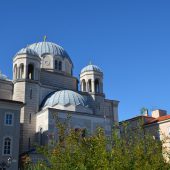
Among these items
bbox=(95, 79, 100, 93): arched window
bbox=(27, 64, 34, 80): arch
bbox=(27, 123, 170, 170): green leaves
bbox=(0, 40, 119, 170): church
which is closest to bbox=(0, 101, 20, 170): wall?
bbox=(0, 40, 119, 170): church

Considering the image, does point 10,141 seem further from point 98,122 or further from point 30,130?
point 98,122

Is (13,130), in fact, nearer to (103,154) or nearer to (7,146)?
(7,146)

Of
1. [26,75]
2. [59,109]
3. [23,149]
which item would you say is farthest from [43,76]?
[23,149]

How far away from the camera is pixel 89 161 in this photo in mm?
12336

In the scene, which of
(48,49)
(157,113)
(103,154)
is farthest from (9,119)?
(157,113)

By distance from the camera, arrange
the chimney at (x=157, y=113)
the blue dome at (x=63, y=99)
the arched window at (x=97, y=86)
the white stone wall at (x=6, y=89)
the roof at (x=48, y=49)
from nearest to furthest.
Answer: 1. the blue dome at (x=63, y=99)
2. the white stone wall at (x=6, y=89)
3. the arched window at (x=97, y=86)
4. the roof at (x=48, y=49)
5. the chimney at (x=157, y=113)

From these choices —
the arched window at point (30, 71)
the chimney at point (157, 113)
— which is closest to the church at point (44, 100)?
the arched window at point (30, 71)

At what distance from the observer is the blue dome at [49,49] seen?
49.0 metres

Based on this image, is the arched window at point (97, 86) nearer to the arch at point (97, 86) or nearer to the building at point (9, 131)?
the arch at point (97, 86)

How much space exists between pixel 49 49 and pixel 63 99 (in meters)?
11.7

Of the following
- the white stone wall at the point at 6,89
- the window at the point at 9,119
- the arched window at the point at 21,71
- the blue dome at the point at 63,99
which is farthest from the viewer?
the arched window at the point at 21,71

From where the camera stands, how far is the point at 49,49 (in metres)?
49.3

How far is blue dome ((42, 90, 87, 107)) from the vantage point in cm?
4051

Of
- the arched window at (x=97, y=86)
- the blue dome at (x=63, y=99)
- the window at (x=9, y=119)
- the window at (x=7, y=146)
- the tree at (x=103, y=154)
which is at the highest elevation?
the arched window at (x=97, y=86)
